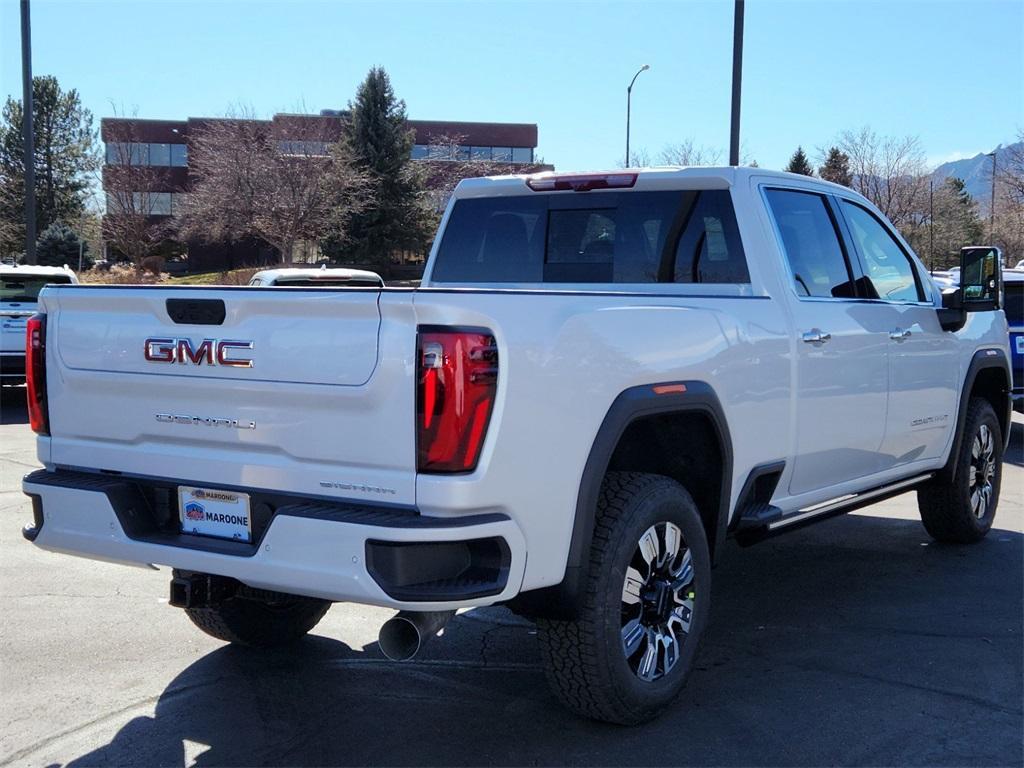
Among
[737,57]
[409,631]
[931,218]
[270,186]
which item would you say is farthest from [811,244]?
[931,218]

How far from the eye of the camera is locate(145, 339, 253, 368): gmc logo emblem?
359cm

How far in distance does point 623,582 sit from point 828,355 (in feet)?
5.93

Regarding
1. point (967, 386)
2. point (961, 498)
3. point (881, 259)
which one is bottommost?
point (961, 498)

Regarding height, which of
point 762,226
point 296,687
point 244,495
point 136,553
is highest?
point 762,226

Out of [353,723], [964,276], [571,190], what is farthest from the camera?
[964,276]

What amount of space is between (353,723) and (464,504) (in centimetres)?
130

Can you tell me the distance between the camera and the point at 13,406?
14.2 meters

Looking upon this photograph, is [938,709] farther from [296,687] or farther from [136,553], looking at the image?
[136,553]

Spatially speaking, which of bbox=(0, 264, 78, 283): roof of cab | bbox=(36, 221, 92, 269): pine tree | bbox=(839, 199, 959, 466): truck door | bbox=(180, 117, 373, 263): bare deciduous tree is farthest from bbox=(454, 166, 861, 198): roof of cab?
bbox=(36, 221, 92, 269): pine tree

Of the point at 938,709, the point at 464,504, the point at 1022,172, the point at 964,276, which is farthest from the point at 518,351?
the point at 1022,172

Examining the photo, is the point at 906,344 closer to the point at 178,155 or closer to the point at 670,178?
the point at 670,178

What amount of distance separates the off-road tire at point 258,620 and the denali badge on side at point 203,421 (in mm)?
1115

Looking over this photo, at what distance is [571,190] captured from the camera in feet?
18.1

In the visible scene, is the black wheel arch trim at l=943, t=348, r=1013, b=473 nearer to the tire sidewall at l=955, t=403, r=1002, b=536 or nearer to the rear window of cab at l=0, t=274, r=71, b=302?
the tire sidewall at l=955, t=403, r=1002, b=536
